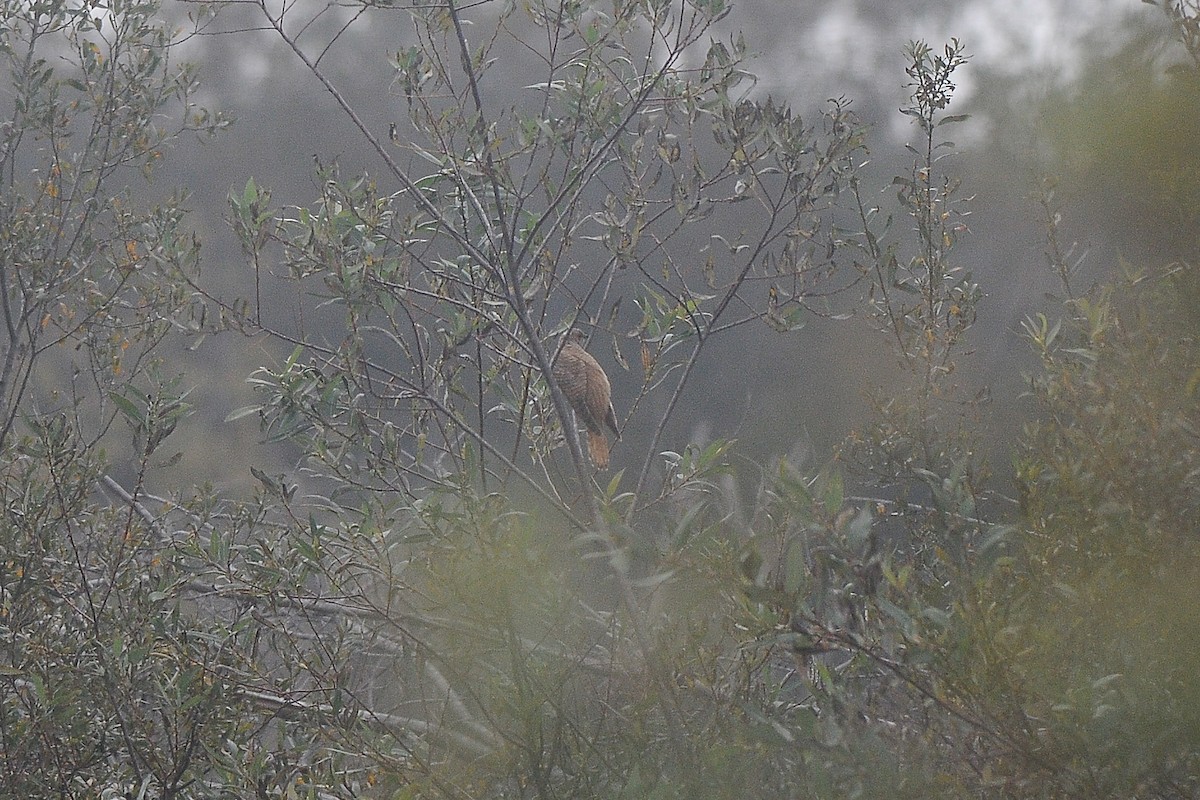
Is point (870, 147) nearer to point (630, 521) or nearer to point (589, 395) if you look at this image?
point (630, 521)

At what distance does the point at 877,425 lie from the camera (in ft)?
9.09

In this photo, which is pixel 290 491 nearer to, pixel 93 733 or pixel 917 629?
pixel 93 733

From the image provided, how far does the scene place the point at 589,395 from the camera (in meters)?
4.36

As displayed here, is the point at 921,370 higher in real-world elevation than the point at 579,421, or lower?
lower

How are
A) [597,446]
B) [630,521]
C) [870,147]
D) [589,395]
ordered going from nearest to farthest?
[630,521] < [870,147] < [589,395] < [597,446]

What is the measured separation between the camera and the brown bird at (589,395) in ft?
14.1

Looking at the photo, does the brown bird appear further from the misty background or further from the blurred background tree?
the blurred background tree

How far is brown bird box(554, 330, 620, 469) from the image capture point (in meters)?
4.29

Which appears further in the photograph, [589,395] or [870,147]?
[589,395]

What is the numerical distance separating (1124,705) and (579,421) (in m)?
3.23

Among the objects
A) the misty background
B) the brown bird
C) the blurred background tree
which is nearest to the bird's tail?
the brown bird

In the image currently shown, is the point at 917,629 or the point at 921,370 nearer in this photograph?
the point at 917,629

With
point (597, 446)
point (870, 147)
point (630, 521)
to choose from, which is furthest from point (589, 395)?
point (630, 521)

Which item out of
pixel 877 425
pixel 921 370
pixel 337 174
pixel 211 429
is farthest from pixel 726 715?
pixel 211 429
